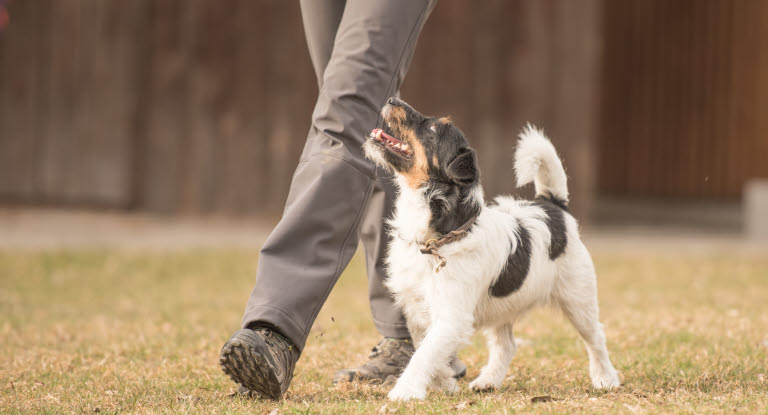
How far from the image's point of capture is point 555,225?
349 centimetres

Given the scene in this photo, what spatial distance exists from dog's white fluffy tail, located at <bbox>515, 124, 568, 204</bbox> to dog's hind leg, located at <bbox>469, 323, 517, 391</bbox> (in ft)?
2.00

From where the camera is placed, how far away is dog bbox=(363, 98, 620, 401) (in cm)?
306

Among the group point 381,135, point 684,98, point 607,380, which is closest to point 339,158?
point 381,135

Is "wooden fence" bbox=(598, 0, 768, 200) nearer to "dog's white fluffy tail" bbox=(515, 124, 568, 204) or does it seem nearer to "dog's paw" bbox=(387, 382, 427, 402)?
"dog's white fluffy tail" bbox=(515, 124, 568, 204)

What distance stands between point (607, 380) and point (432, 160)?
116 cm

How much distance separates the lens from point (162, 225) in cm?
977

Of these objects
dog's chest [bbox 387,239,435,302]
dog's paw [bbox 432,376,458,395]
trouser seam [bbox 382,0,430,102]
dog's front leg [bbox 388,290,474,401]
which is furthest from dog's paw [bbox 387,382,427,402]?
trouser seam [bbox 382,0,430,102]

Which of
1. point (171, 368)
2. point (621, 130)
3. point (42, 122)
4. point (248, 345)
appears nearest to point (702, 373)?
point (248, 345)

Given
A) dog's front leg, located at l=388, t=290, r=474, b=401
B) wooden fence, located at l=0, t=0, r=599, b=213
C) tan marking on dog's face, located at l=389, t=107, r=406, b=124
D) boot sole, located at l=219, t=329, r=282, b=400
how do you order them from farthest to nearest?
wooden fence, located at l=0, t=0, r=599, b=213, tan marking on dog's face, located at l=389, t=107, r=406, b=124, dog's front leg, located at l=388, t=290, r=474, b=401, boot sole, located at l=219, t=329, r=282, b=400

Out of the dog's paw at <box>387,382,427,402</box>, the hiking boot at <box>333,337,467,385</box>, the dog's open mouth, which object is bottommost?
the hiking boot at <box>333,337,467,385</box>

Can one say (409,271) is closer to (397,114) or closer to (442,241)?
(442,241)

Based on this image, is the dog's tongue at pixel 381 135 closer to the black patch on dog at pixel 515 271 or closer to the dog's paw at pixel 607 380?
the black patch on dog at pixel 515 271

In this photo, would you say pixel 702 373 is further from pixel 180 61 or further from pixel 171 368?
pixel 180 61

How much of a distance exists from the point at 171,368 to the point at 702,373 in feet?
7.43
